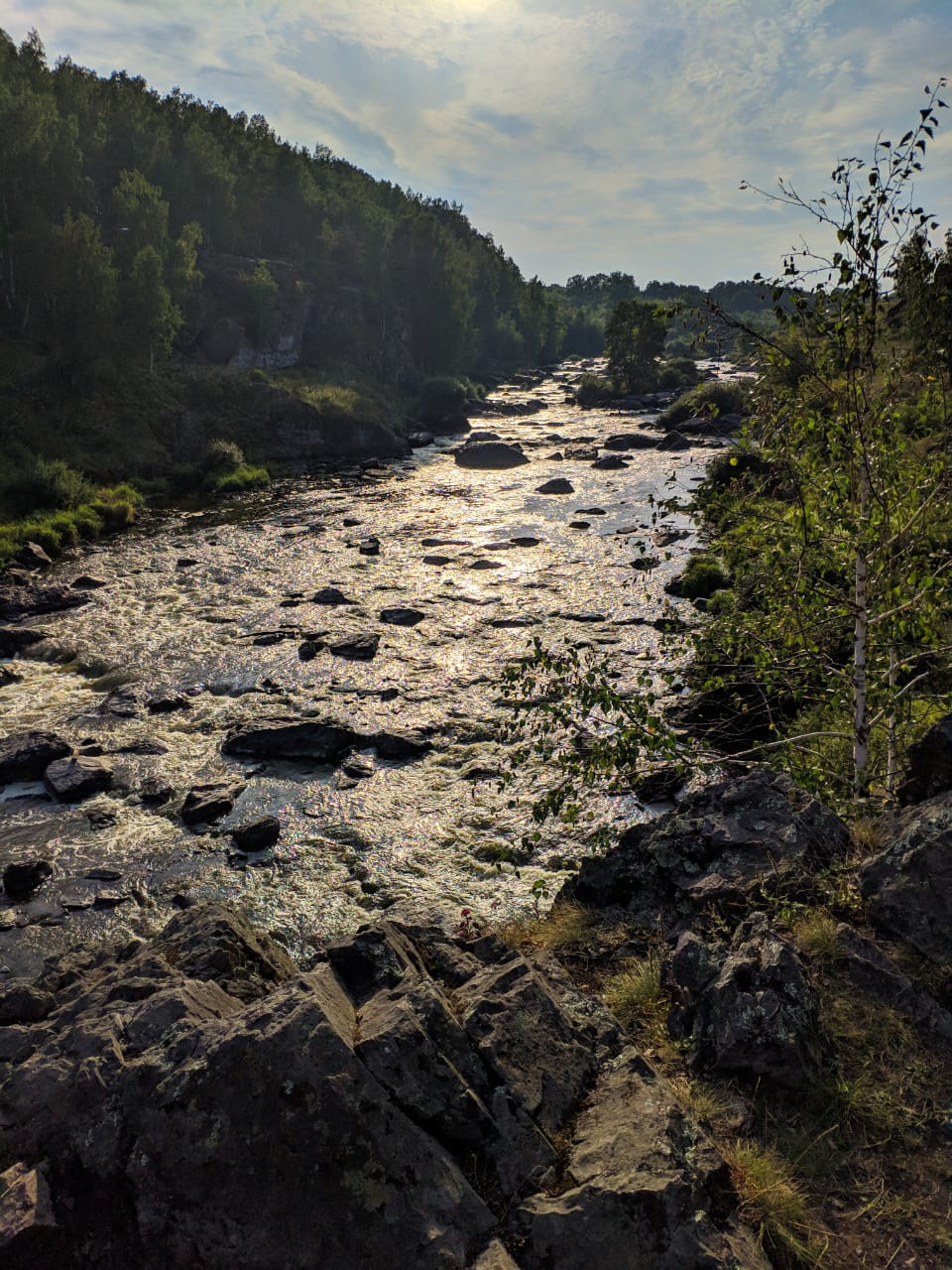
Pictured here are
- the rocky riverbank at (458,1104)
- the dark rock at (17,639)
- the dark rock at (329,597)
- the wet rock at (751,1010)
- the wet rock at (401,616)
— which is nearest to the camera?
the rocky riverbank at (458,1104)

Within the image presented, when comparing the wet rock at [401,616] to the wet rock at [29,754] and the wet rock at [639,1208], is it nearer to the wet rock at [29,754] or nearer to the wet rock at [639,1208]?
the wet rock at [29,754]

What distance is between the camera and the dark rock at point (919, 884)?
316 inches

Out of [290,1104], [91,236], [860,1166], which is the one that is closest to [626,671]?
[860,1166]

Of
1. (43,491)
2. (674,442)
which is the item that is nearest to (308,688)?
(43,491)

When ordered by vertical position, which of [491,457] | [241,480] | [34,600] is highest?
[491,457]

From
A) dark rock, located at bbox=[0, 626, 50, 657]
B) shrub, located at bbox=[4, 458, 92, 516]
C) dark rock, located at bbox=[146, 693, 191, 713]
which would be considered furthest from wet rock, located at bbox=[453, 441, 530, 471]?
dark rock, located at bbox=[146, 693, 191, 713]

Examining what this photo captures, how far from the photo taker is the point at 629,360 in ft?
383

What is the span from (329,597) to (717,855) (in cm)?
2502

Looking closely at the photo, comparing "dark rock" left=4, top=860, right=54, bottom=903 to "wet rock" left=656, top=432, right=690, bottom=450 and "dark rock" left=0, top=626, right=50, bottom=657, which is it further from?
"wet rock" left=656, top=432, right=690, bottom=450

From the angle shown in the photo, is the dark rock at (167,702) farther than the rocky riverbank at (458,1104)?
Yes

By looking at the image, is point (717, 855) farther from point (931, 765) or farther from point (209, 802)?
point (209, 802)

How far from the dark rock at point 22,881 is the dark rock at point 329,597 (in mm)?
18457

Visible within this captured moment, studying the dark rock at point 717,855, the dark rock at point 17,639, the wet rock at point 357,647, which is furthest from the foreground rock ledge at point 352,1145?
the dark rock at point 17,639

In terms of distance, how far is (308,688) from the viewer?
984 inches
